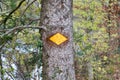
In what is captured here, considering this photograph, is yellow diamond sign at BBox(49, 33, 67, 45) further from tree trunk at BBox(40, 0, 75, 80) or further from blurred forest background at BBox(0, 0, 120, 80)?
blurred forest background at BBox(0, 0, 120, 80)

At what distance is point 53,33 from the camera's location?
4.38 m

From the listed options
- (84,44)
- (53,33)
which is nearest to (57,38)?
(53,33)

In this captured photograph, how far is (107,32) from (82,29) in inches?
56.7

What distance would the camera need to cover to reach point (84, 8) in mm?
9617

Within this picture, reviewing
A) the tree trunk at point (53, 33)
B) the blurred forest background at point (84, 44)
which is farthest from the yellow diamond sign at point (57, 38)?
the blurred forest background at point (84, 44)

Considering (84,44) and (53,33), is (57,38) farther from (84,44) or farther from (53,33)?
(84,44)

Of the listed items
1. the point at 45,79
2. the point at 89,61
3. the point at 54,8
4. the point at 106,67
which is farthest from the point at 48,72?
the point at 106,67

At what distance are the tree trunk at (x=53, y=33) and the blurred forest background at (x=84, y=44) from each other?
921mm

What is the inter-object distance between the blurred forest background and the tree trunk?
0.92m

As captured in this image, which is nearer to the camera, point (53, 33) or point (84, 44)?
point (53, 33)

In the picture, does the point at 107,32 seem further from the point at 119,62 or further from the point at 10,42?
the point at 10,42

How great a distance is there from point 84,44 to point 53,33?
3489mm

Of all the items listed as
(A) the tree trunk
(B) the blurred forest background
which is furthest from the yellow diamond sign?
(B) the blurred forest background

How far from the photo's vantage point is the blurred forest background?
5.74 metres
